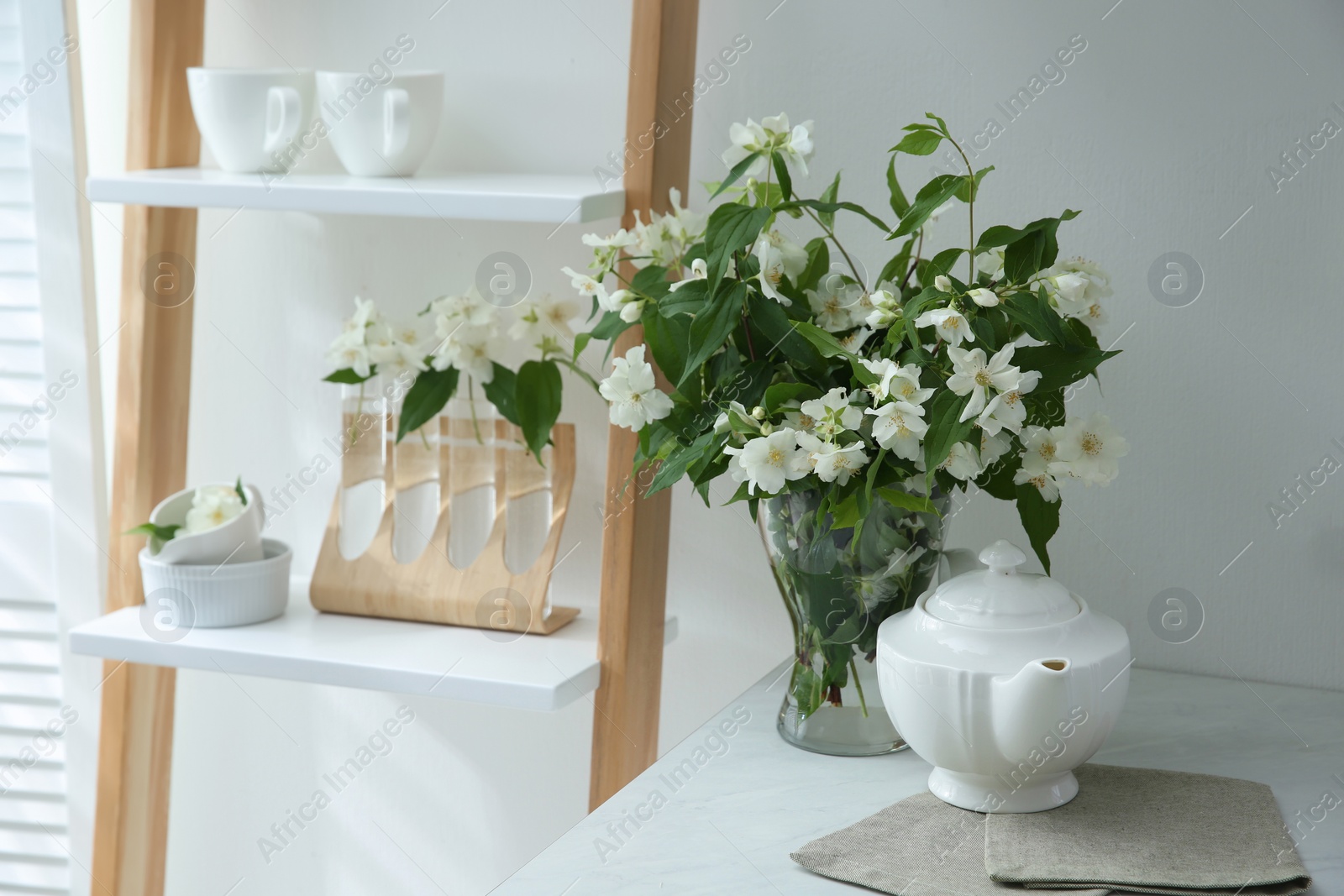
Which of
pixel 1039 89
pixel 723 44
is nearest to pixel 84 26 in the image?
pixel 723 44

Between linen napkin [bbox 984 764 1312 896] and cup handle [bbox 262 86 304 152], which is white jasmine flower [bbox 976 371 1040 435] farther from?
cup handle [bbox 262 86 304 152]

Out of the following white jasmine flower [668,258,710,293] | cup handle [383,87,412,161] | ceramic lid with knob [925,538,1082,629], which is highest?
cup handle [383,87,412,161]

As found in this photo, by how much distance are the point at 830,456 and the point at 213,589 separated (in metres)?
0.65

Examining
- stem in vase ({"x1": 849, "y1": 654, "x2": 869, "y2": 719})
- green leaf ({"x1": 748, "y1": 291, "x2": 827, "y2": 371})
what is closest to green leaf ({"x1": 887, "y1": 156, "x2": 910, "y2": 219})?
green leaf ({"x1": 748, "y1": 291, "x2": 827, "y2": 371})

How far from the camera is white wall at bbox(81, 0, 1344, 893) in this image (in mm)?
1033

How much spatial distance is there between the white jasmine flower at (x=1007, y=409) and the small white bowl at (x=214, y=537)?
0.72 metres

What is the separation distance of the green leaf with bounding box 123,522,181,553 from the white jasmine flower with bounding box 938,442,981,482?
76 centimetres

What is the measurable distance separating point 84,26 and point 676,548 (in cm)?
83

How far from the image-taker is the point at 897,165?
43.3 inches

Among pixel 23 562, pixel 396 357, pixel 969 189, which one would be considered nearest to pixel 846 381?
pixel 969 189

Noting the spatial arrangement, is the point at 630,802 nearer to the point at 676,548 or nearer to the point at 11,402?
the point at 676,548

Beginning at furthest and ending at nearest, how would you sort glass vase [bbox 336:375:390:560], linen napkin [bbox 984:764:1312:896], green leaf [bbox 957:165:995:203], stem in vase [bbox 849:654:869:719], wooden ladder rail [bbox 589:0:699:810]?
1. glass vase [bbox 336:375:390:560]
2. wooden ladder rail [bbox 589:0:699:810]
3. stem in vase [bbox 849:654:869:719]
4. green leaf [bbox 957:165:995:203]
5. linen napkin [bbox 984:764:1312:896]

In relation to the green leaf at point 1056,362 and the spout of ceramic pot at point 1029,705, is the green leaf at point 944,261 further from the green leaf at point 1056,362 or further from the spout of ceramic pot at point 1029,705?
the spout of ceramic pot at point 1029,705

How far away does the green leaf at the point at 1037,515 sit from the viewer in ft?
2.83
